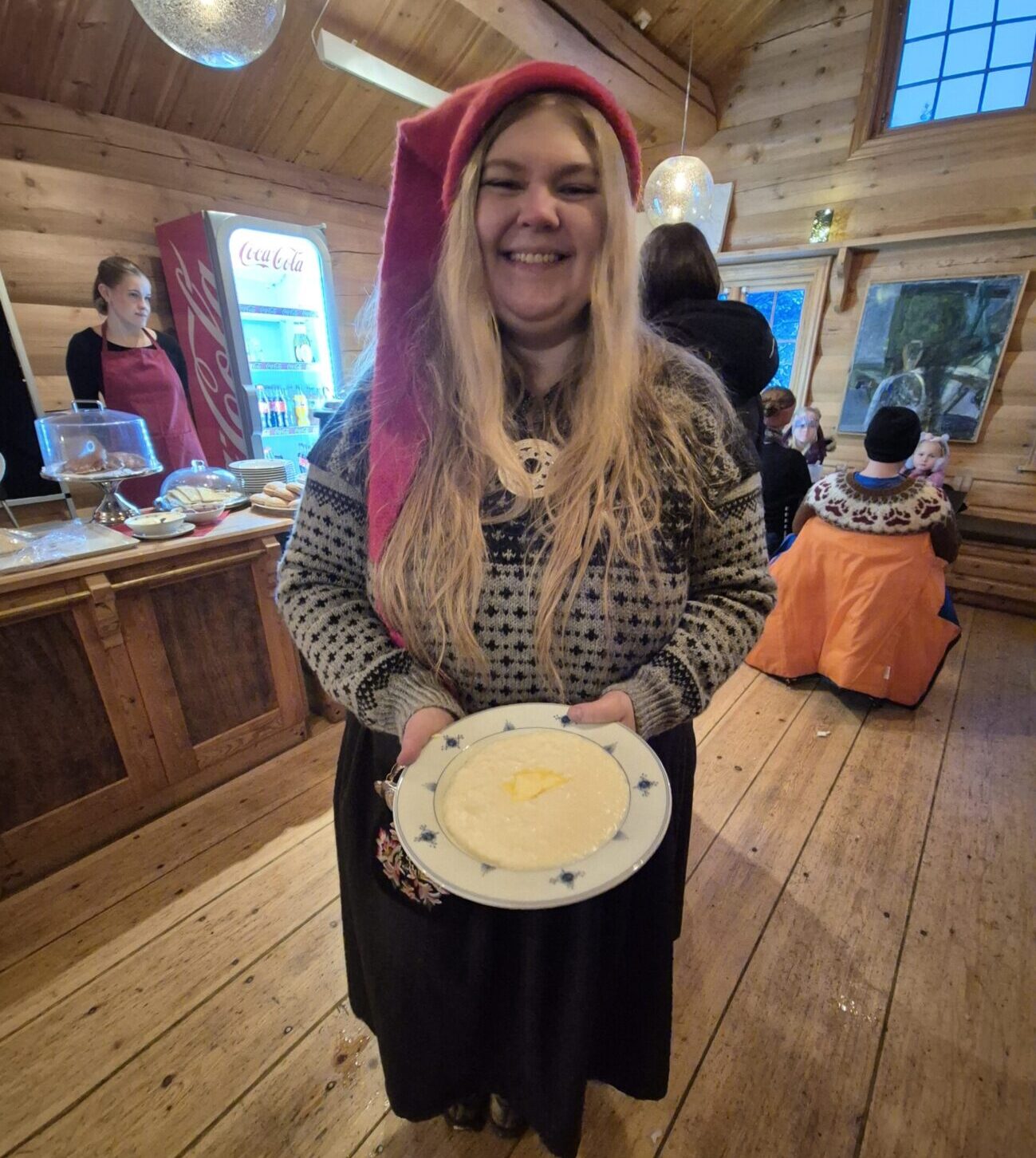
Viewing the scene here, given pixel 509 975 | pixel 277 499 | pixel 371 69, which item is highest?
pixel 371 69

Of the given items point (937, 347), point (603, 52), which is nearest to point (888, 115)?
point (937, 347)

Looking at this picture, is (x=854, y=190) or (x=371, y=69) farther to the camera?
(x=854, y=190)

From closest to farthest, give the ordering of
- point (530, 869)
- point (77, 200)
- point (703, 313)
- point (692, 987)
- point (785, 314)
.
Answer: point (530, 869)
point (692, 987)
point (703, 313)
point (77, 200)
point (785, 314)

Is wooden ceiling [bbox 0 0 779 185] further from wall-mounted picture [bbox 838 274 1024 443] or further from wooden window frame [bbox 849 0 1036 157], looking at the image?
wall-mounted picture [bbox 838 274 1024 443]

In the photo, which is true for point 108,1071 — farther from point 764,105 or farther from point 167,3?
Result: point 764,105

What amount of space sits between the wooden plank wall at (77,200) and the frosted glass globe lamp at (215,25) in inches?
41.8

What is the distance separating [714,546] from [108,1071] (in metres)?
1.60

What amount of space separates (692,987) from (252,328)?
3.62 metres

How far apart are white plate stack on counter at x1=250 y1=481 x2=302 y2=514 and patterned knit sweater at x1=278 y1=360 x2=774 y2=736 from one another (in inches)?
48.1

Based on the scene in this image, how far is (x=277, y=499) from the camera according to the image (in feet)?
6.34

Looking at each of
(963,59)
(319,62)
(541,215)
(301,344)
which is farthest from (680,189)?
(541,215)

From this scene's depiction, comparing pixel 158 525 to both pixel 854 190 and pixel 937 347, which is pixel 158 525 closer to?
pixel 937 347

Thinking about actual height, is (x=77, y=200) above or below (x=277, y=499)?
above

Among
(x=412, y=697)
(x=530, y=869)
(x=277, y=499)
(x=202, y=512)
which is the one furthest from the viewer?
(x=277, y=499)
